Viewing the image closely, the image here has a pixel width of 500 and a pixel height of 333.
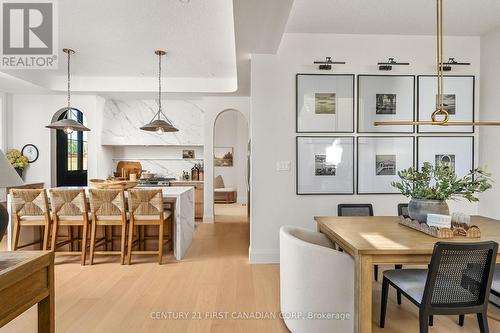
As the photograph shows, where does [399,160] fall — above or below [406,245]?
above

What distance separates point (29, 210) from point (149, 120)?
321 cm

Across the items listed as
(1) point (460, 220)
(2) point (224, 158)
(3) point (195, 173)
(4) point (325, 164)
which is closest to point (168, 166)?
(3) point (195, 173)

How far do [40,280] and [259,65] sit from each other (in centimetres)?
312

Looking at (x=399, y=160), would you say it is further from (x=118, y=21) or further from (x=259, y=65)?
(x=118, y=21)

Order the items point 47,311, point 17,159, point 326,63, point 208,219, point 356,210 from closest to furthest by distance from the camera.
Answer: point 47,311
point 356,210
point 326,63
point 17,159
point 208,219

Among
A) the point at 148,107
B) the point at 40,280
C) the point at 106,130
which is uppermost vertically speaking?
the point at 148,107

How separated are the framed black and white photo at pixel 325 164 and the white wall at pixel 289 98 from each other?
96 millimetres

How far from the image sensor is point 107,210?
11.6 feet

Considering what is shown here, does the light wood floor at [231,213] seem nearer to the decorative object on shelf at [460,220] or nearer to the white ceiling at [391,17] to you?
the white ceiling at [391,17]

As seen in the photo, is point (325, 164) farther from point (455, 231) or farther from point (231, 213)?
point (231, 213)

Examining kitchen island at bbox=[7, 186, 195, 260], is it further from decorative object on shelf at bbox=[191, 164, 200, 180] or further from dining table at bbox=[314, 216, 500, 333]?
decorative object on shelf at bbox=[191, 164, 200, 180]

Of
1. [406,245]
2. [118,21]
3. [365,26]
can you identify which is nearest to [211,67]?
[118,21]

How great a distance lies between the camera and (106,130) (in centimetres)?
621

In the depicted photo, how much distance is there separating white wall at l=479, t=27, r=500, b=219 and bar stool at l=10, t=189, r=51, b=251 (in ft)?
17.9
